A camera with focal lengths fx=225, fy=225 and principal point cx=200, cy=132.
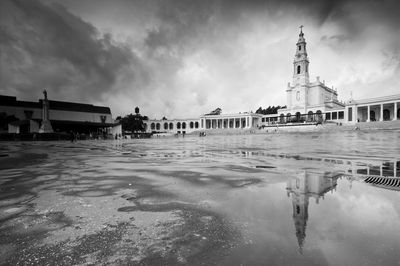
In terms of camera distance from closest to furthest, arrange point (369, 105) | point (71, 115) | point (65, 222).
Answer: point (65, 222) → point (369, 105) → point (71, 115)

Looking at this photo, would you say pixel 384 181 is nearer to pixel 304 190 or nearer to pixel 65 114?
pixel 304 190

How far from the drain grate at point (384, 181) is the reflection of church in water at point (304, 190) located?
65 cm

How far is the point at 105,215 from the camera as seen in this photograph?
3182 mm

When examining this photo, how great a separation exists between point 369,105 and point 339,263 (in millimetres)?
74772

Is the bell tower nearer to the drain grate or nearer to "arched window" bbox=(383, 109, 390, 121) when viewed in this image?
"arched window" bbox=(383, 109, 390, 121)

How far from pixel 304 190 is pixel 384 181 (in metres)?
2.31

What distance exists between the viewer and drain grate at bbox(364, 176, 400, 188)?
15.9 ft

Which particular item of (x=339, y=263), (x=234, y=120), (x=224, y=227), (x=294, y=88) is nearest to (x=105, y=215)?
(x=224, y=227)

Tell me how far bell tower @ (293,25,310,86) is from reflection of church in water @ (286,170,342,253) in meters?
80.2

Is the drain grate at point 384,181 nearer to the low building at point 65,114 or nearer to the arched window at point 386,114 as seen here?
the low building at point 65,114

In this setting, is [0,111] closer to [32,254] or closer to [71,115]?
[71,115]

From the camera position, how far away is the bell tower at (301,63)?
77312 millimetres

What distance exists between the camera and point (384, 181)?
512 cm

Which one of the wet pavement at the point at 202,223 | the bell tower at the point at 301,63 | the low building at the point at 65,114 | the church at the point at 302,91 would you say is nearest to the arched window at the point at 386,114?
the church at the point at 302,91
